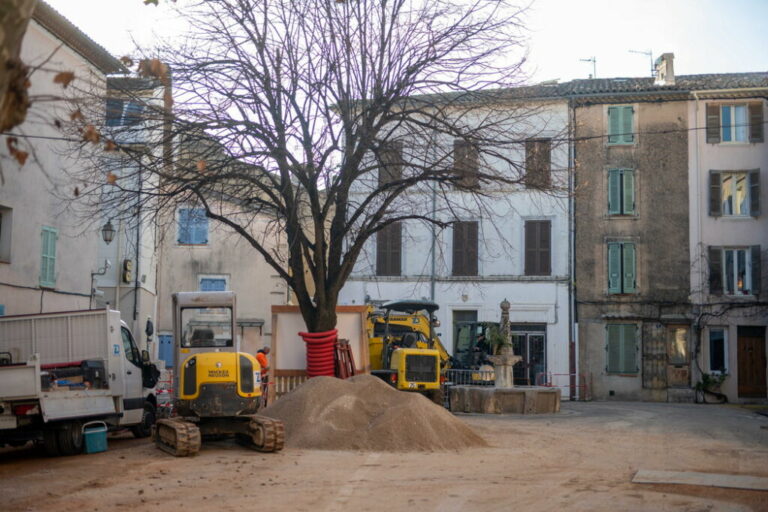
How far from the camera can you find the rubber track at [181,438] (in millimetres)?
13039

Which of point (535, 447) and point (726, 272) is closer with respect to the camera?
point (535, 447)

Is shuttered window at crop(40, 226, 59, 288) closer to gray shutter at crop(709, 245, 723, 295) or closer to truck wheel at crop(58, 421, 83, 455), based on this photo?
truck wheel at crop(58, 421, 83, 455)

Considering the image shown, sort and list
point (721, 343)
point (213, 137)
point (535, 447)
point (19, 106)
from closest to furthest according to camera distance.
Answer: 1. point (19, 106)
2. point (535, 447)
3. point (213, 137)
4. point (721, 343)

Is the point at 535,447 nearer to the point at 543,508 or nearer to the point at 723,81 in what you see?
the point at 543,508

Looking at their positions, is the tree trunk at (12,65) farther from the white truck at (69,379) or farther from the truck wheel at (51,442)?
the truck wheel at (51,442)

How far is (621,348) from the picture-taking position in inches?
1389

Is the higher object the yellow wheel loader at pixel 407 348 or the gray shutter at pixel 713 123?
the gray shutter at pixel 713 123

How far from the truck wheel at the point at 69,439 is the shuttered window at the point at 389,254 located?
2286 centimetres

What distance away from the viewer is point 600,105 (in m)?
36.7

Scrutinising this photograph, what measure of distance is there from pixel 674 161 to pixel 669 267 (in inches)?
161

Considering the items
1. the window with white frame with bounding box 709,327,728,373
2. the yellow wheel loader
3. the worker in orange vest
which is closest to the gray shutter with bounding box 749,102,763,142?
the window with white frame with bounding box 709,327,728,373

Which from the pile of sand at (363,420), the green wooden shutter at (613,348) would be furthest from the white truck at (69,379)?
the green wooden shutter at (613,348)

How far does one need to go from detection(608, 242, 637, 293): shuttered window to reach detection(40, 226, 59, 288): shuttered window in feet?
67.0

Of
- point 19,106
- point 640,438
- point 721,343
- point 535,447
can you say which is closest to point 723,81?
point 721,343
